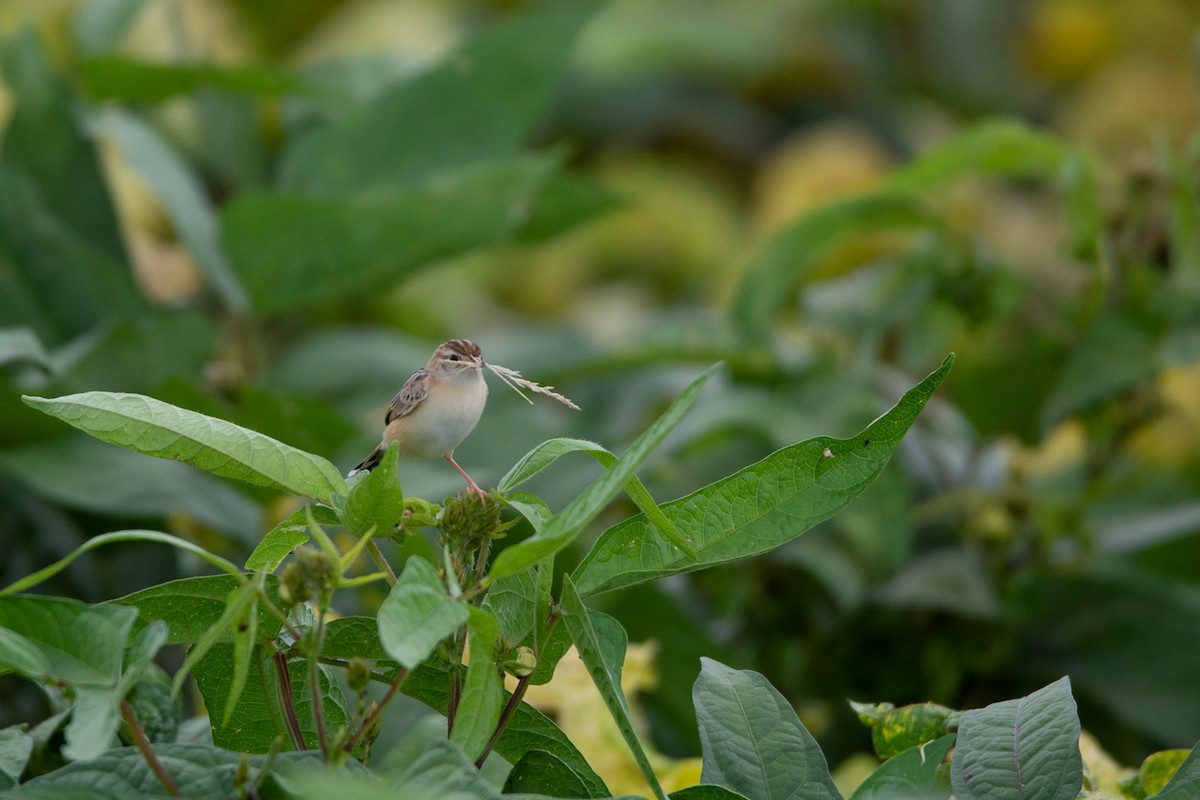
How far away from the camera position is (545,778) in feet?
1.15

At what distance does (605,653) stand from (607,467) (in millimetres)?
48

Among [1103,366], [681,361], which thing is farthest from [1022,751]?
[681,361]

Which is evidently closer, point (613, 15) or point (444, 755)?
point (444, 755)

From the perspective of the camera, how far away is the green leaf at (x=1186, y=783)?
324 millimetres

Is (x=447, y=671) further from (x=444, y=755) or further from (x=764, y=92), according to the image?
(x=764, y=92)

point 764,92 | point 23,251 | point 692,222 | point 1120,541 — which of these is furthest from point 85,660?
point 764,92

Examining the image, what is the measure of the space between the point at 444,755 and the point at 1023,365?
0.63 meters

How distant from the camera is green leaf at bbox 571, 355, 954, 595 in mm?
330

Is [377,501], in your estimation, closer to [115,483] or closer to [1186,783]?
[1186,783]

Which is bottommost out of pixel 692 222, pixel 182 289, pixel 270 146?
pixel 692 222

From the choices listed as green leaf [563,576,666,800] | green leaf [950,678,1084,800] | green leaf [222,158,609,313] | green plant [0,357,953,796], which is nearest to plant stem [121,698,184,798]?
green plant [0,357,953,796]

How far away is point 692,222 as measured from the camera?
1942mm

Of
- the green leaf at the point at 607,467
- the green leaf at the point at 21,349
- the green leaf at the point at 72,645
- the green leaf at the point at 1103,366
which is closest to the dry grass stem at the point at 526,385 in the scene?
the green leaf at the point at 607,467

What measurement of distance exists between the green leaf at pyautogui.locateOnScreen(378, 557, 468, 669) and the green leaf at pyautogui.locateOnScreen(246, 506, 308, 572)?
0.19ft
